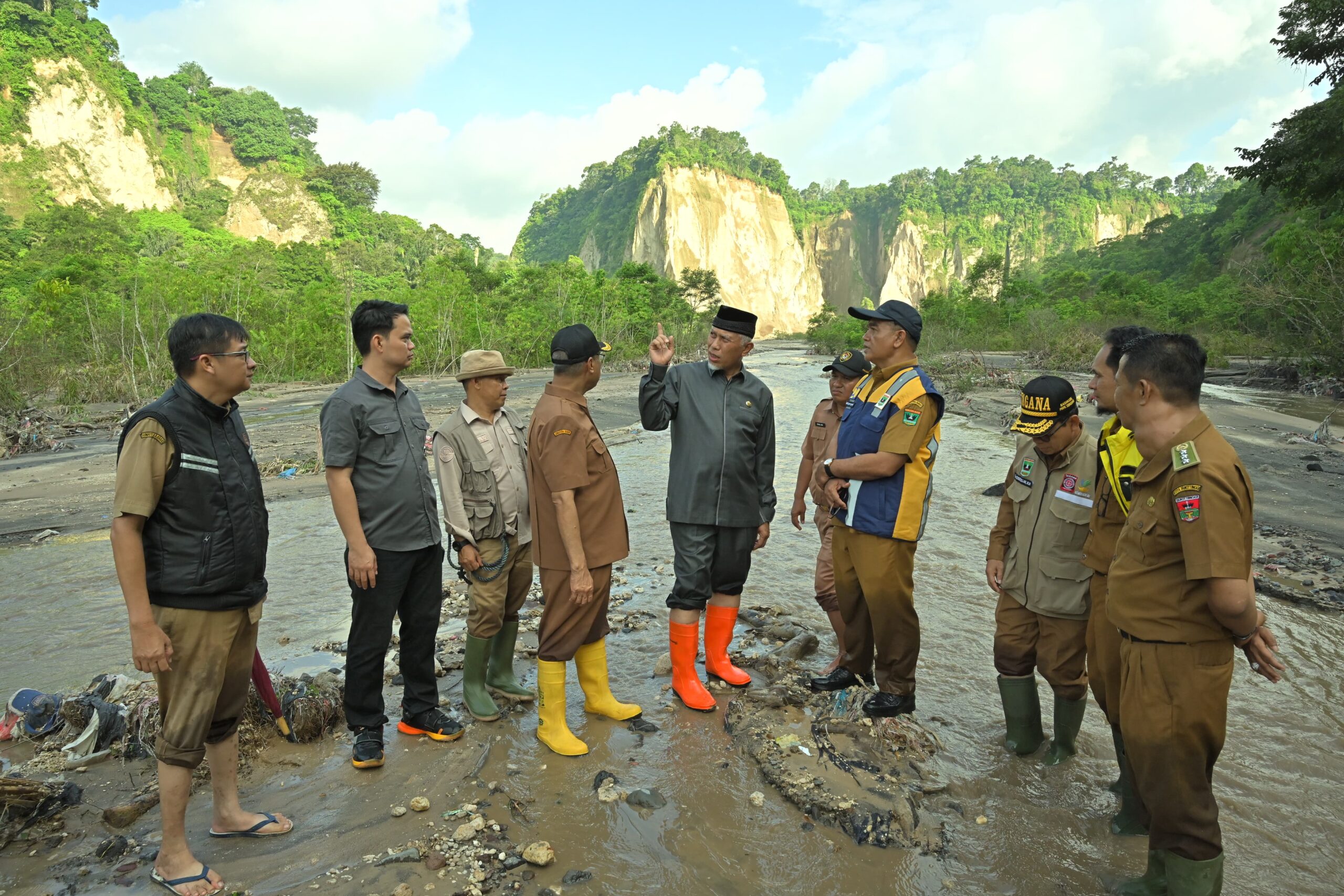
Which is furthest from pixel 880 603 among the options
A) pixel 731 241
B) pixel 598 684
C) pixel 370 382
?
pixel 731 241

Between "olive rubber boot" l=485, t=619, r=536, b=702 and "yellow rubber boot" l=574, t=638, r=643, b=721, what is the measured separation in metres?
0.46

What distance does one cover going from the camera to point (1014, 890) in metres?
2.77

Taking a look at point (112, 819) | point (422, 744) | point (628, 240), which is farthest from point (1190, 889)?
point (628, 240)

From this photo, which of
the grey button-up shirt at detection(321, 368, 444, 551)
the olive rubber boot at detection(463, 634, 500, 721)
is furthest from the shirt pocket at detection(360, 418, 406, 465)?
the olive rubber boot at detection(463, 634, 500, 721)

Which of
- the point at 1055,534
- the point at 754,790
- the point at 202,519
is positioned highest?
the point at 202,519

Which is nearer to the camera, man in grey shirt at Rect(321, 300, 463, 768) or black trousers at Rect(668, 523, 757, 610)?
man in grey shirt at Rect(321, 300, 463, 768)

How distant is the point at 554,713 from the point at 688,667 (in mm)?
845

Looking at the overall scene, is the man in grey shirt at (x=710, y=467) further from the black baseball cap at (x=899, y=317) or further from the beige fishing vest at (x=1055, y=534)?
the beige fishing vest at (x=1055, y=534)

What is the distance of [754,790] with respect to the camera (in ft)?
11.0

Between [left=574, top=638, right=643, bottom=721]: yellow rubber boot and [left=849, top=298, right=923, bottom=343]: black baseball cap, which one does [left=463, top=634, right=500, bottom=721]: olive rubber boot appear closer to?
[left=574, top=638, right=643, bottom=721]: yellow rubber boot

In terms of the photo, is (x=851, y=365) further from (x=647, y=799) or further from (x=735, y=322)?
(x=647, y=799)

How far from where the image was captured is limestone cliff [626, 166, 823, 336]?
4008 inches

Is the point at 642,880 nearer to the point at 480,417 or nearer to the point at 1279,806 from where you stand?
the point at 480,417

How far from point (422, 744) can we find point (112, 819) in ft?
4.04
